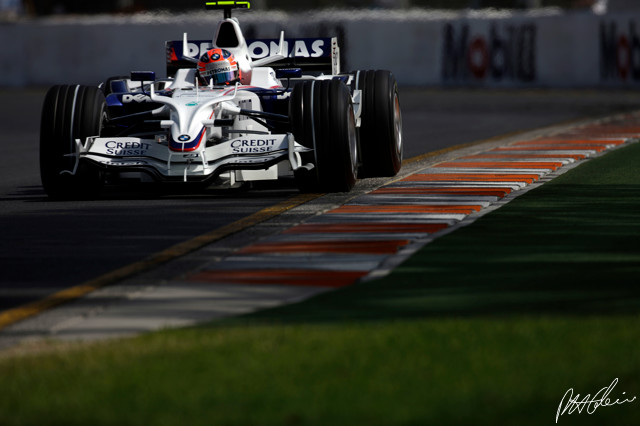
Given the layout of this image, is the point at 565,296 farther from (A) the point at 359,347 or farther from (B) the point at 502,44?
(B) the point at 502,44

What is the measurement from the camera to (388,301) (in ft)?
22.9

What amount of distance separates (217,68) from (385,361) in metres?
7.70

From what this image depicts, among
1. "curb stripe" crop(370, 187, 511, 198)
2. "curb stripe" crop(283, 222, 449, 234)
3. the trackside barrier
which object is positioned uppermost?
"curb stripe" crop(283, 222, 449, 234)

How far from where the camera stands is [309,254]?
8.54m

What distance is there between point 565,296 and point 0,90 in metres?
30.6

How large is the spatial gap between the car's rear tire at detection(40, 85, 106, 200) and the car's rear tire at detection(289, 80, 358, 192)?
174 cm

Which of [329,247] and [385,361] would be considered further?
[329,247]

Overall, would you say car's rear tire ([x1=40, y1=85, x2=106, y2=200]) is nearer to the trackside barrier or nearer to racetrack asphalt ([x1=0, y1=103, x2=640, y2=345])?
racetrack asphalt ([x1=0, y1=103, x2=640, y2=345])

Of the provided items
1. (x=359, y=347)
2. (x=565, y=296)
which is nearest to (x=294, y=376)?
(x=359, y=347)

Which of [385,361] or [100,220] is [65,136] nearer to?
[100,220]

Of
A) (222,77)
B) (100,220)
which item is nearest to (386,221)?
(100,220)

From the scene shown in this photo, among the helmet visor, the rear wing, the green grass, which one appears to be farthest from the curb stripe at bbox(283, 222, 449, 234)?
the rear wing
